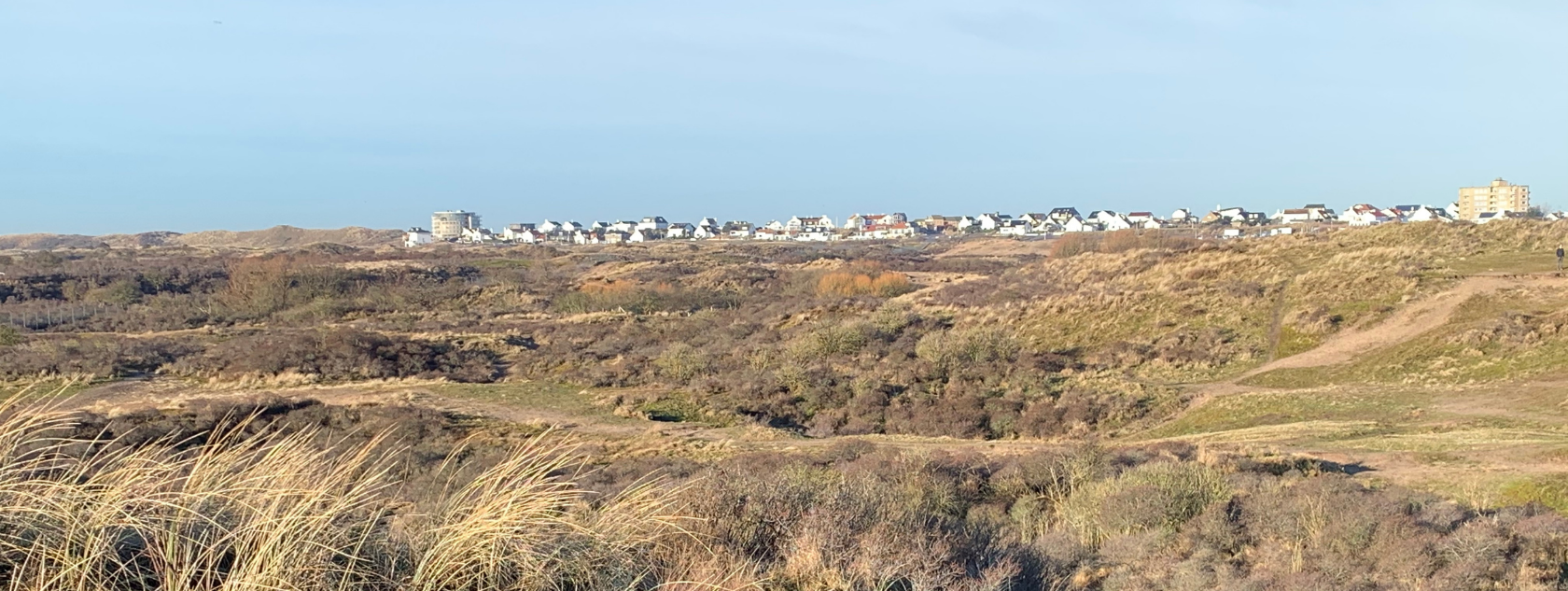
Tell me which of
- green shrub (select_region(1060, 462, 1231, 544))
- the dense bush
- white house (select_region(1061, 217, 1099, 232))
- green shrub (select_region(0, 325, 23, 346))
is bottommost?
the dense bush

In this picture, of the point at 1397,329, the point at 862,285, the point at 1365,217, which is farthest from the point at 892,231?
the point at 1397,329

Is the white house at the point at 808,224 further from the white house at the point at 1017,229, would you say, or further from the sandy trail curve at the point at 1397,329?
the sandy trail curve at the point at 1397,329

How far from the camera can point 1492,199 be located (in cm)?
10844

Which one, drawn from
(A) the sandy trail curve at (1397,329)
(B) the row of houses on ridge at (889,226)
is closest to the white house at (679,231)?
(B) the row of houses on ridge at (889,226)

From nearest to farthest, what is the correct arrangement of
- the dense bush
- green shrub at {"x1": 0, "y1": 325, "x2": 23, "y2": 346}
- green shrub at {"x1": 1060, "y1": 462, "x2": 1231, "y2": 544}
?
green shrub at {"x1": 1060, "y1": 462, "x2": 1231, "y2": 544}
the dense bush
green shrub at {"x1": 0, "y1": 325, "x2": 23, "y2": 346}

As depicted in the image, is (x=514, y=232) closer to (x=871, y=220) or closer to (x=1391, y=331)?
(x=871, y=220)

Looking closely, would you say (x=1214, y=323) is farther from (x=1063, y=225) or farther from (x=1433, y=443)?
(x=1063, y=225)

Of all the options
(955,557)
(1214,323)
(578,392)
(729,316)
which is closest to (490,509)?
(955,557)

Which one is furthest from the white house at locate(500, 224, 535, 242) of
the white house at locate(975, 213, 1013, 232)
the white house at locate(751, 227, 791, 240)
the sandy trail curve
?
the sandy trail curve

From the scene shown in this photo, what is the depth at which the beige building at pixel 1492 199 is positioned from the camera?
103375mm

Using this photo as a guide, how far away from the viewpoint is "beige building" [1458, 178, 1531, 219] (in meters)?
103

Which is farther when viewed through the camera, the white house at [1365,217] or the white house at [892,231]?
the white house at [892,231]

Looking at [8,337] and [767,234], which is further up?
[767,234]

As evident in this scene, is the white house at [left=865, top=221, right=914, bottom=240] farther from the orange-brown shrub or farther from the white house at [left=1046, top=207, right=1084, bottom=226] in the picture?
the orange-brown shrub
